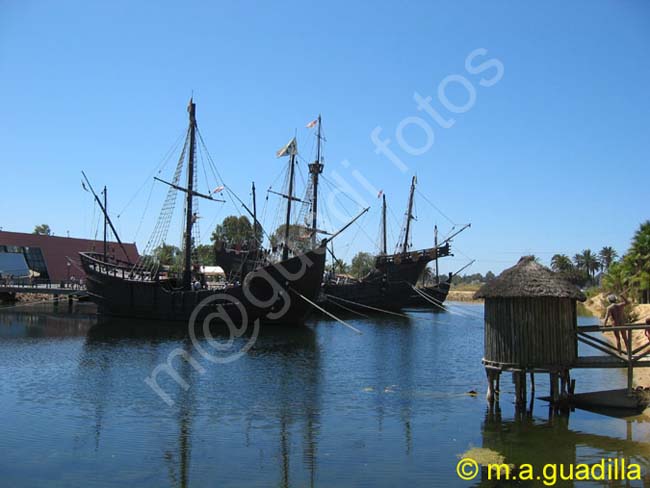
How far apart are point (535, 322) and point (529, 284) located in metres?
0.96

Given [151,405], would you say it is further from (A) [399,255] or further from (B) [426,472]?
(A) [399,255]

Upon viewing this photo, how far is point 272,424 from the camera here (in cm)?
1509

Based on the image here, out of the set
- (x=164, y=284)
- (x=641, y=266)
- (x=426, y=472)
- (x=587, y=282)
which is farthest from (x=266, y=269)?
(x=587, y=282)

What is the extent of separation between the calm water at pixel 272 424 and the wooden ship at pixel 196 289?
45.4 ft

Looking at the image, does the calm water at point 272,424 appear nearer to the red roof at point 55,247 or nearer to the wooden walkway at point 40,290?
→ the wooden walkway at point 40,290

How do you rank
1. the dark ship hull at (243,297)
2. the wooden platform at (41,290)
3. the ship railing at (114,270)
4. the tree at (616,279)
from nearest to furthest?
the dark ship hull at (243,297)
the tree at (616,279)
the ship railing at (114,270)
the wooden platform at (41,290)

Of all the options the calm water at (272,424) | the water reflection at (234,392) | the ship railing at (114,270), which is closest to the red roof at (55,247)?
the ship railing at (114,270)

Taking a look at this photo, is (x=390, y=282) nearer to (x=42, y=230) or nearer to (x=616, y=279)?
(x=616, y=279)

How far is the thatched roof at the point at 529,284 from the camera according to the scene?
14.4 meters

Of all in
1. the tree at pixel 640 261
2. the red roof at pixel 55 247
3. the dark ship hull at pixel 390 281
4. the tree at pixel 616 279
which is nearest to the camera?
the tree at pixel 640 261

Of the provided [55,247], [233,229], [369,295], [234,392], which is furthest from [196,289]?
[233,229]

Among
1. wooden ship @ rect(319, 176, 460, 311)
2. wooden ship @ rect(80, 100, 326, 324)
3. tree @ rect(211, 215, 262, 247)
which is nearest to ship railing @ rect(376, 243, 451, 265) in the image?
wooden ship @ rect(319, 176, 460, 311)

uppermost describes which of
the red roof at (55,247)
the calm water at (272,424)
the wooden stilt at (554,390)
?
the red roof at (55,247)

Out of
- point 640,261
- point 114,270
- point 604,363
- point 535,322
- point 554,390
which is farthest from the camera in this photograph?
point 114,270
